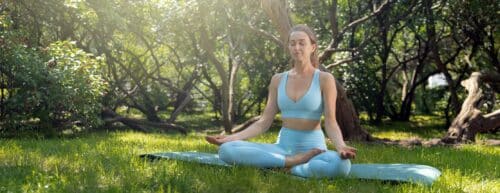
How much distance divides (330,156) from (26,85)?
7023 mm

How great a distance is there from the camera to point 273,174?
5125 mm

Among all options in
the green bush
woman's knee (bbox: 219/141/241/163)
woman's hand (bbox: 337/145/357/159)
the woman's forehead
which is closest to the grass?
woman's knee (bbox: 219/141/241/163)

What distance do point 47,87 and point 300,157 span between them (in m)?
6.45

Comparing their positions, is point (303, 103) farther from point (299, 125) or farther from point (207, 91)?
point (207, 91)

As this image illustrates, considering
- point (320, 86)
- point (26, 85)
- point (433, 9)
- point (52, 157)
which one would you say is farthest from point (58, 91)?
point (433, 9)

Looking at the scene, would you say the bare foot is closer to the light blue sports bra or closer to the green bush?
the light blue sports bra

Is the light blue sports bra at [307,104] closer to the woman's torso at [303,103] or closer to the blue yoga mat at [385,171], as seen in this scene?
the woman's torso at [303,103]

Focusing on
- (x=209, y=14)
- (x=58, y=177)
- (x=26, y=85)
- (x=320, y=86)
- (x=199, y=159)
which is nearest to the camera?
(x=58, y=177)

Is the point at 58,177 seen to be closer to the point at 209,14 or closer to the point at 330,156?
the point at 330,156

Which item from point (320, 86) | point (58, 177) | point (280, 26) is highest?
point (280, 26)

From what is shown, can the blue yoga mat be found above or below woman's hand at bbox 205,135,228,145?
below

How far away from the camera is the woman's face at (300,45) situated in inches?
214

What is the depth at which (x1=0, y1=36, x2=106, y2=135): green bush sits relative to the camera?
9945 mm

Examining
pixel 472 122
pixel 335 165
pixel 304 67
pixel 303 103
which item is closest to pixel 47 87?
pixel 304 67
